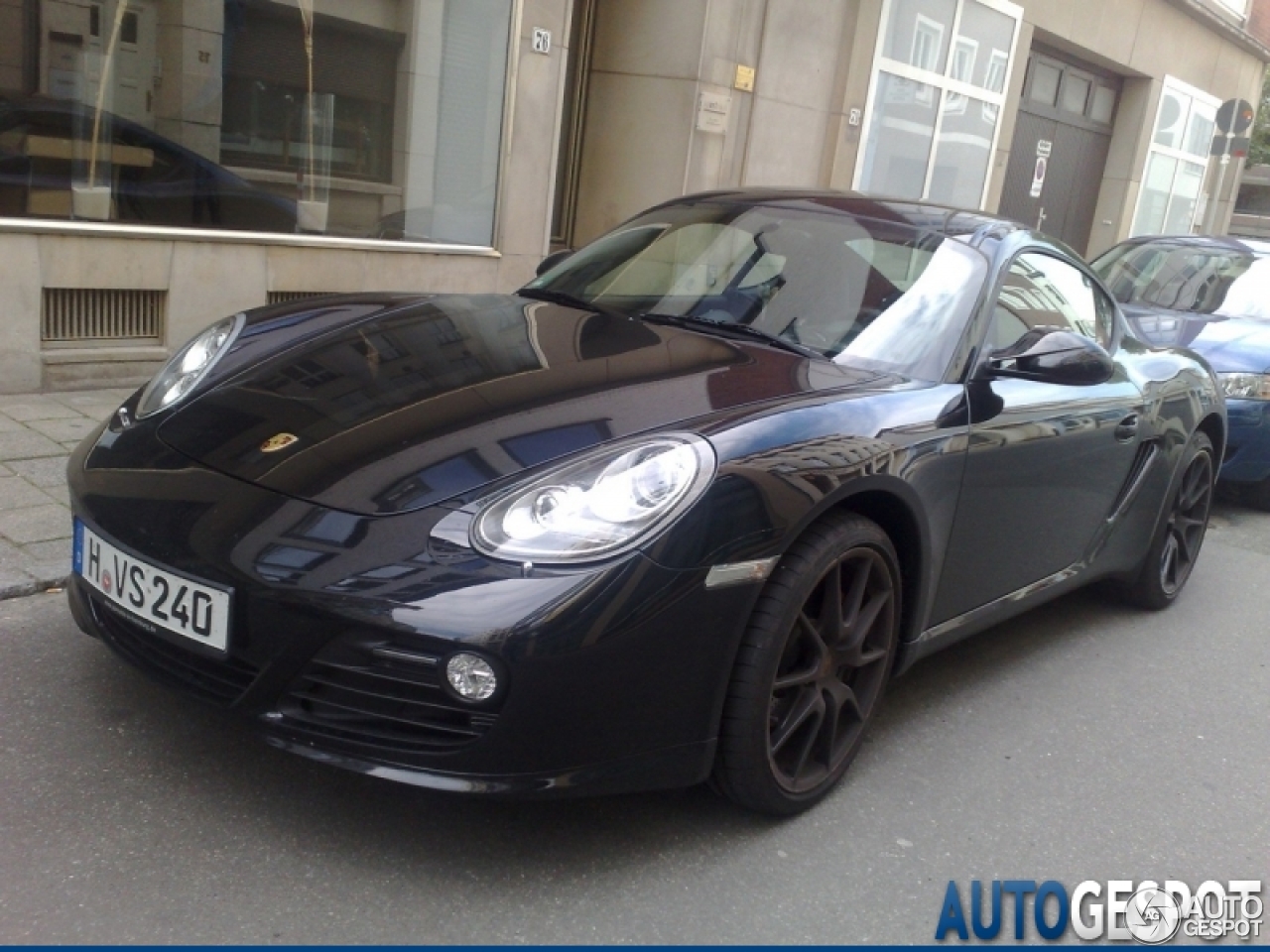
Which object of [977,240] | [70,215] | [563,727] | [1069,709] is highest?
[977,240]

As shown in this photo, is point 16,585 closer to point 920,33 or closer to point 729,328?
point 729,328

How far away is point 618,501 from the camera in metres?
2.51

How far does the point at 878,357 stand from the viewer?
3.37m

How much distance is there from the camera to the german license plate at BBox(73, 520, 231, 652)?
244 centimetres

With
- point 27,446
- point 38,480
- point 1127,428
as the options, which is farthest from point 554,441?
point 27,446

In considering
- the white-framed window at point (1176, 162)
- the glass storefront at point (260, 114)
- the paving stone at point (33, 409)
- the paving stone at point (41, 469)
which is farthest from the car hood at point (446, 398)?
the white-framed window at point (1176, 162)

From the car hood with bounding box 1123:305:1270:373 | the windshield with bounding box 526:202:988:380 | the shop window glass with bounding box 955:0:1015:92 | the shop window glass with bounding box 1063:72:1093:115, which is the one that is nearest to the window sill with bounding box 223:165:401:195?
the windshield with bounding box 526:202:988:380

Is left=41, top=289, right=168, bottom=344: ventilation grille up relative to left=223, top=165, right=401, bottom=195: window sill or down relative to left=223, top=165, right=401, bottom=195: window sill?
down

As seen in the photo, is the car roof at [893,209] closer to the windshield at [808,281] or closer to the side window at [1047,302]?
the windshield at [808,281]

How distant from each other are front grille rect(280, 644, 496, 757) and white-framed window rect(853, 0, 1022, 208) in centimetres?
1022

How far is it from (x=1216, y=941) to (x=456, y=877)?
169 cm

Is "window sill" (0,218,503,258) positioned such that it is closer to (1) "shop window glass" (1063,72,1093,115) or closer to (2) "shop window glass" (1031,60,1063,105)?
(2) "shop window glass" (1031,60,1063,105)

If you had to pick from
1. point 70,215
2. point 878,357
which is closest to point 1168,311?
point 878,357

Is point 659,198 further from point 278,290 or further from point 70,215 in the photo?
point 70,215
